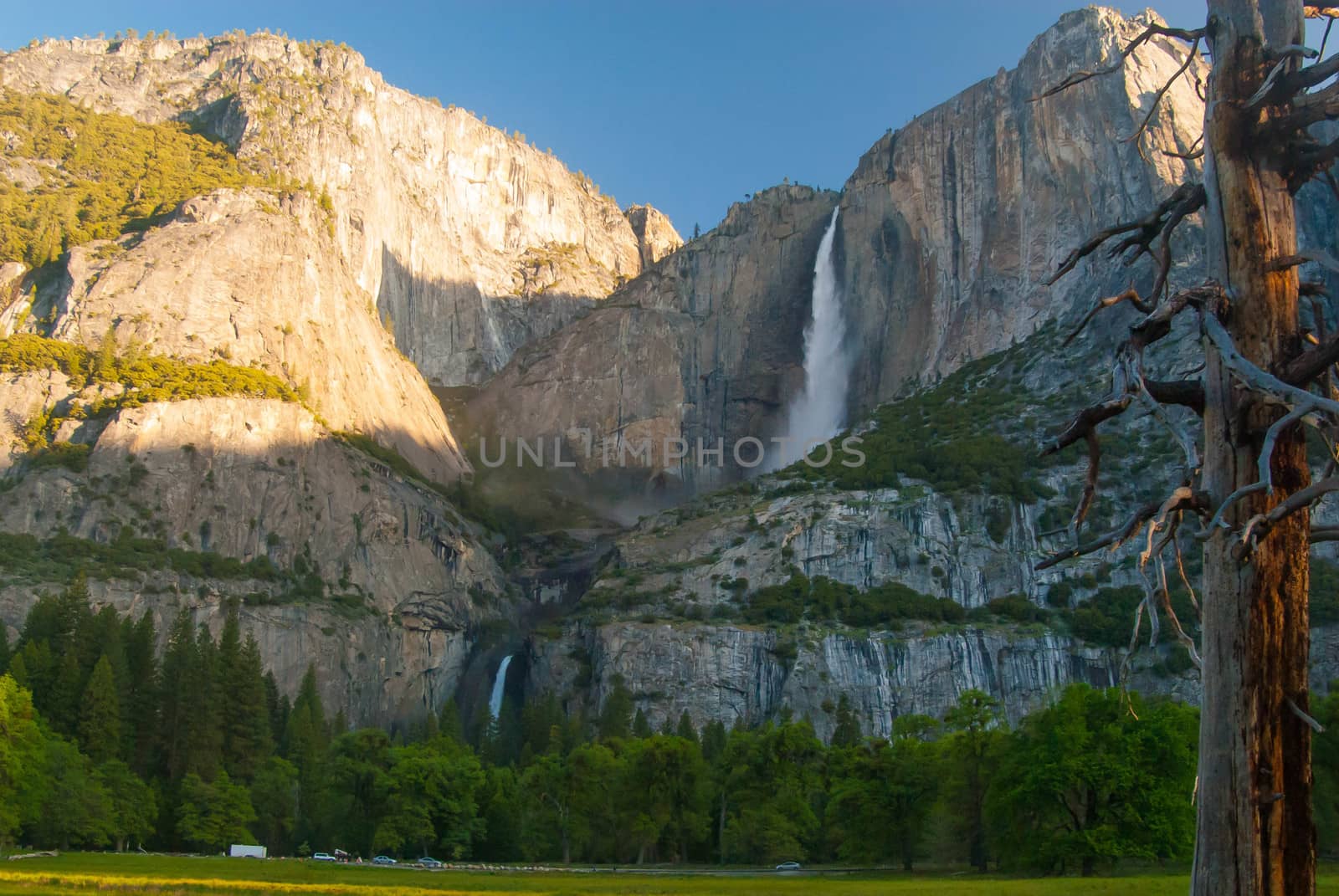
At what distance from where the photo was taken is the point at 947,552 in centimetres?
11775

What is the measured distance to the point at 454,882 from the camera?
136 ft

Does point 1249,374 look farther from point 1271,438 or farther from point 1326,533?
point 1326,533

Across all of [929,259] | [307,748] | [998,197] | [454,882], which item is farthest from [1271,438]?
[929,259]

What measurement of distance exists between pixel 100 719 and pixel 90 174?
101404 millimetres

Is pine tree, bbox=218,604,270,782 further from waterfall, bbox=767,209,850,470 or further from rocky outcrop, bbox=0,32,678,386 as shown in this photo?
waterfall, bbox=767,209,850,470

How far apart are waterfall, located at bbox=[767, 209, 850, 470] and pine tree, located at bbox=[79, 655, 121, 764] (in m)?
113

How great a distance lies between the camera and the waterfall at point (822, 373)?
597ft

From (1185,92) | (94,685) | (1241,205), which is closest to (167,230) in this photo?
(94,685)

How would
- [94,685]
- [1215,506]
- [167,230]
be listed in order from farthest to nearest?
1. [167,230]
2. [94,685]
3. [1215,506]

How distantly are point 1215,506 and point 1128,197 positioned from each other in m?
148

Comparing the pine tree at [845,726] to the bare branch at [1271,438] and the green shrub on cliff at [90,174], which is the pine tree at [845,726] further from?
the green shrub on cliff at [90,174]

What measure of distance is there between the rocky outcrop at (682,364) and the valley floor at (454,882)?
5336 inches

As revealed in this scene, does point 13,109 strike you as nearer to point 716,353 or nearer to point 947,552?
point 716,353

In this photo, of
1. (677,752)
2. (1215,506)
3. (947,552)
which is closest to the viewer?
(1215,506)
